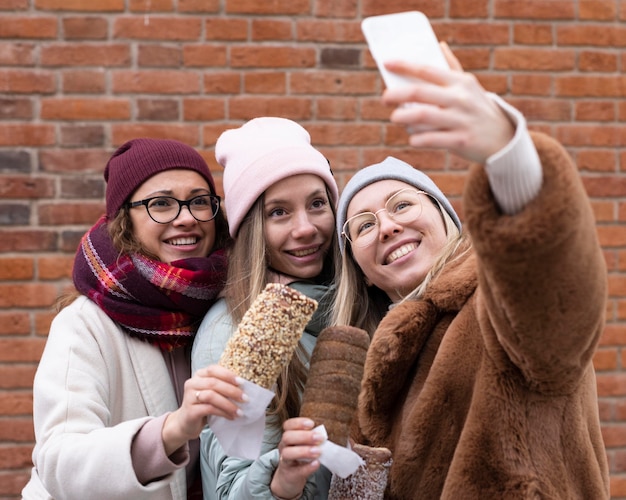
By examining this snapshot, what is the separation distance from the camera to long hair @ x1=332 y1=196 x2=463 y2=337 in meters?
2.60

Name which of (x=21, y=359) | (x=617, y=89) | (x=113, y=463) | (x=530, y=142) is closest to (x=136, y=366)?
(x=113, y=463)

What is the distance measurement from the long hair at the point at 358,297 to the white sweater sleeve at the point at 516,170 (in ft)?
3.35

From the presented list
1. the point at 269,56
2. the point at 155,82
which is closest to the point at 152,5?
the point at 155,82

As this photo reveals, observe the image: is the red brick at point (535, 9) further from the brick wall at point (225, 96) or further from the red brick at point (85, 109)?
the red brick at point (85, 109)

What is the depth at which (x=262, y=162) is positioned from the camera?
107 inches

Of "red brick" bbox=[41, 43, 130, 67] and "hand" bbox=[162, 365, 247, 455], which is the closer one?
"hand" bbox=[162, 365, 247, 455]

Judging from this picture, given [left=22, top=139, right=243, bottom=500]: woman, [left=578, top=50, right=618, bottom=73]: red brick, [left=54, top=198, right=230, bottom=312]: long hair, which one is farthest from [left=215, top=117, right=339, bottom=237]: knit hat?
[left=578, top=50, right=618, bottom=73]: red brick

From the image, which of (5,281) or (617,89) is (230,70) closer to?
(5,281)

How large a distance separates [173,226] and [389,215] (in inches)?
27.9

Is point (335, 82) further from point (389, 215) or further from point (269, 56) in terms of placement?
point (389, 215)

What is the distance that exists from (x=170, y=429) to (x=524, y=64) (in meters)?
2.53

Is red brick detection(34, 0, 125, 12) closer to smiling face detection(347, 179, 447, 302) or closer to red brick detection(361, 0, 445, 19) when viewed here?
red brick detection(361, 0, 445, 19)

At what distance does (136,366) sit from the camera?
102 inches

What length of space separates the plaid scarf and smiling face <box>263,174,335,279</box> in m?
0.22
